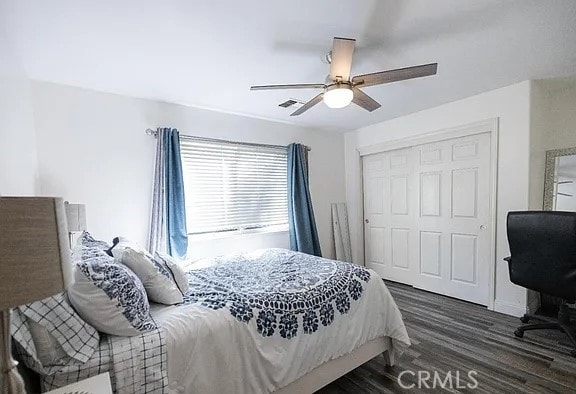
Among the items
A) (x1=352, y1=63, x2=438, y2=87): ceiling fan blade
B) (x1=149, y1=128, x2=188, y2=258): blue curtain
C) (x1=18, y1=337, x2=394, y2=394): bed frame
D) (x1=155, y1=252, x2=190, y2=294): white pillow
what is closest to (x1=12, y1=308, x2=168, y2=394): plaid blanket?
(x1=155, y1=252, x2=190, y2=294): white pillow

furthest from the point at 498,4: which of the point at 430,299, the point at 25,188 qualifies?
the point at 25,188

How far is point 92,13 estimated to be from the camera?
152 centimetres

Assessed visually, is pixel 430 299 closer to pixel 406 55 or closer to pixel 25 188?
pixel 406 55

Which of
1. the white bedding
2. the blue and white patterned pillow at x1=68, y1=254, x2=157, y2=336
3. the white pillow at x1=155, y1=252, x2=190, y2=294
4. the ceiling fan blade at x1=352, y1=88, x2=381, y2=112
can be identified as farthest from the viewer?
the ceiling fan blade at x1=352, y1=88, x2=381, y2=112

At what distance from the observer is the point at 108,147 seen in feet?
8.55

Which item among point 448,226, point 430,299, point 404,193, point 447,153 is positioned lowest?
point 430,299

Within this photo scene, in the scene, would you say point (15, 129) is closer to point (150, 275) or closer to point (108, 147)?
point (108, 147)

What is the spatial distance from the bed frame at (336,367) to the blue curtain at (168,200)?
6.00 feet

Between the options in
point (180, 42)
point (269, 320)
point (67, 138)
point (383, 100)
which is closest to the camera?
point (269, 320)

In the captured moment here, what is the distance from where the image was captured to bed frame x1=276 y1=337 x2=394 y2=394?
1599mm

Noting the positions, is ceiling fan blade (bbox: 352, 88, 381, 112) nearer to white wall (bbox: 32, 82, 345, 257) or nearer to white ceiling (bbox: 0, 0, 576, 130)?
white ceiling (bbox: 0, 0, 576, 130)

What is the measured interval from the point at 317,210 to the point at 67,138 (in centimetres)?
317

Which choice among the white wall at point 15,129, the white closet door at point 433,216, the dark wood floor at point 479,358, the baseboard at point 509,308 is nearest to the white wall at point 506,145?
the baseboard at point 509,308

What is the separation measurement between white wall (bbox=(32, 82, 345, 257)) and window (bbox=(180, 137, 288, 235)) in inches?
7.0
